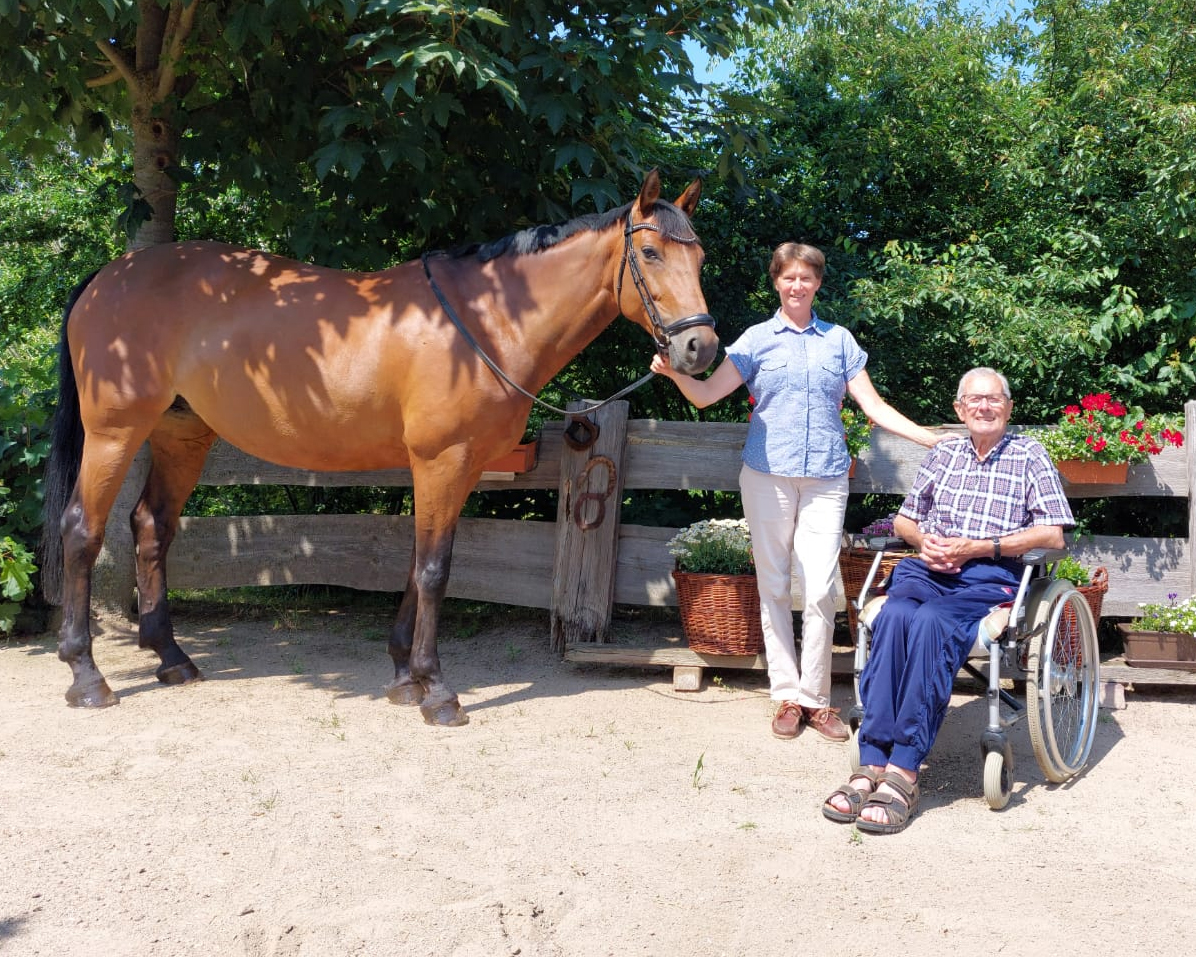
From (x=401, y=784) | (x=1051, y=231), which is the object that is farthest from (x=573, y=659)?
(x=1051, y=231)

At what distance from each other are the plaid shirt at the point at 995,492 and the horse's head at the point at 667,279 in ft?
3.17

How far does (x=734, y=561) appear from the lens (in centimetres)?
479

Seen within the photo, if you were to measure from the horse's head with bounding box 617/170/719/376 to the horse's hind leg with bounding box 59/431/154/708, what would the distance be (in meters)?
2.28

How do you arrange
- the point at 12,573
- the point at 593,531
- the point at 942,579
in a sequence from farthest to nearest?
1. the point at 12,573
2. the point at 593,531
3. the point at 942,579

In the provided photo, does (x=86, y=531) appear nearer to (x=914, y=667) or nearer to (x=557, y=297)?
(x=557, y=297)

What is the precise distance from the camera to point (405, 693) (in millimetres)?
4465

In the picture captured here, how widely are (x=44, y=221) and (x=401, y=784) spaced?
7481 millimetres

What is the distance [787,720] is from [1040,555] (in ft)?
4.01

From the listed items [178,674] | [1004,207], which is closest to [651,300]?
[178,674]

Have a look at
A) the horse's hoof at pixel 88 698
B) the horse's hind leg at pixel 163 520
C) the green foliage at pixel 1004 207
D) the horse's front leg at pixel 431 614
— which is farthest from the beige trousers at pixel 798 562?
the horse's hoof at pixel 88 698

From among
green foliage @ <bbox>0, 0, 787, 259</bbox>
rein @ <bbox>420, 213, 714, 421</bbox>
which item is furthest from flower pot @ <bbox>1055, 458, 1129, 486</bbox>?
green foliage @ <bbox>0, 0, 787, 259</bbox>

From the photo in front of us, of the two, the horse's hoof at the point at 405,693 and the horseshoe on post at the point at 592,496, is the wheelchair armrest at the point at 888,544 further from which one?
the horse's hoof at the point at 405,693

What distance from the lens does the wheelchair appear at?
3391 mm

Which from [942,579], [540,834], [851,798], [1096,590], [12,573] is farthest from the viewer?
[12,573]
